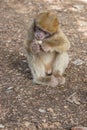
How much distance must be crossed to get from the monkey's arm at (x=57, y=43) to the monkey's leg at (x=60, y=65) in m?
0.15

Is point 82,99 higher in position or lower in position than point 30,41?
lower

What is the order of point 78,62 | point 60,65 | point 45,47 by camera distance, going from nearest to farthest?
1. point 45,47
2. point 60,65
3. point 78,62

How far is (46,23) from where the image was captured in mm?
6020

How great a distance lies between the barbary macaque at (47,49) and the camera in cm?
607

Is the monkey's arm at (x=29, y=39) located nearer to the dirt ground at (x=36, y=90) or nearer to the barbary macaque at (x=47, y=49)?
the barbary macaque at (x=47, y=49)

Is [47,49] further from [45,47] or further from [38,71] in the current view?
[38,71]

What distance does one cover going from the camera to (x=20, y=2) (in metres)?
10.1

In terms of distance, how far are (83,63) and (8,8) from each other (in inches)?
120

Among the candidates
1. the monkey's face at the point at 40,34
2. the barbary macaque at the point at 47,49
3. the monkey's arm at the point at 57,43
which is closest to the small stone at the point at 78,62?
the barbary macaque at the point at 47,49

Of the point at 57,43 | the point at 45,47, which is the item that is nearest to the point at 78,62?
the point at 57,43

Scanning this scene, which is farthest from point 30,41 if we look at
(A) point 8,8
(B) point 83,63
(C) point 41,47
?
(A) point 8,8

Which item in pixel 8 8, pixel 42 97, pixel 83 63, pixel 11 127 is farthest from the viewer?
pixel 8 8

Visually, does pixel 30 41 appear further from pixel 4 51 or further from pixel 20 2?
pixel 20 2

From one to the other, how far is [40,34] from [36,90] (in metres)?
0.85
